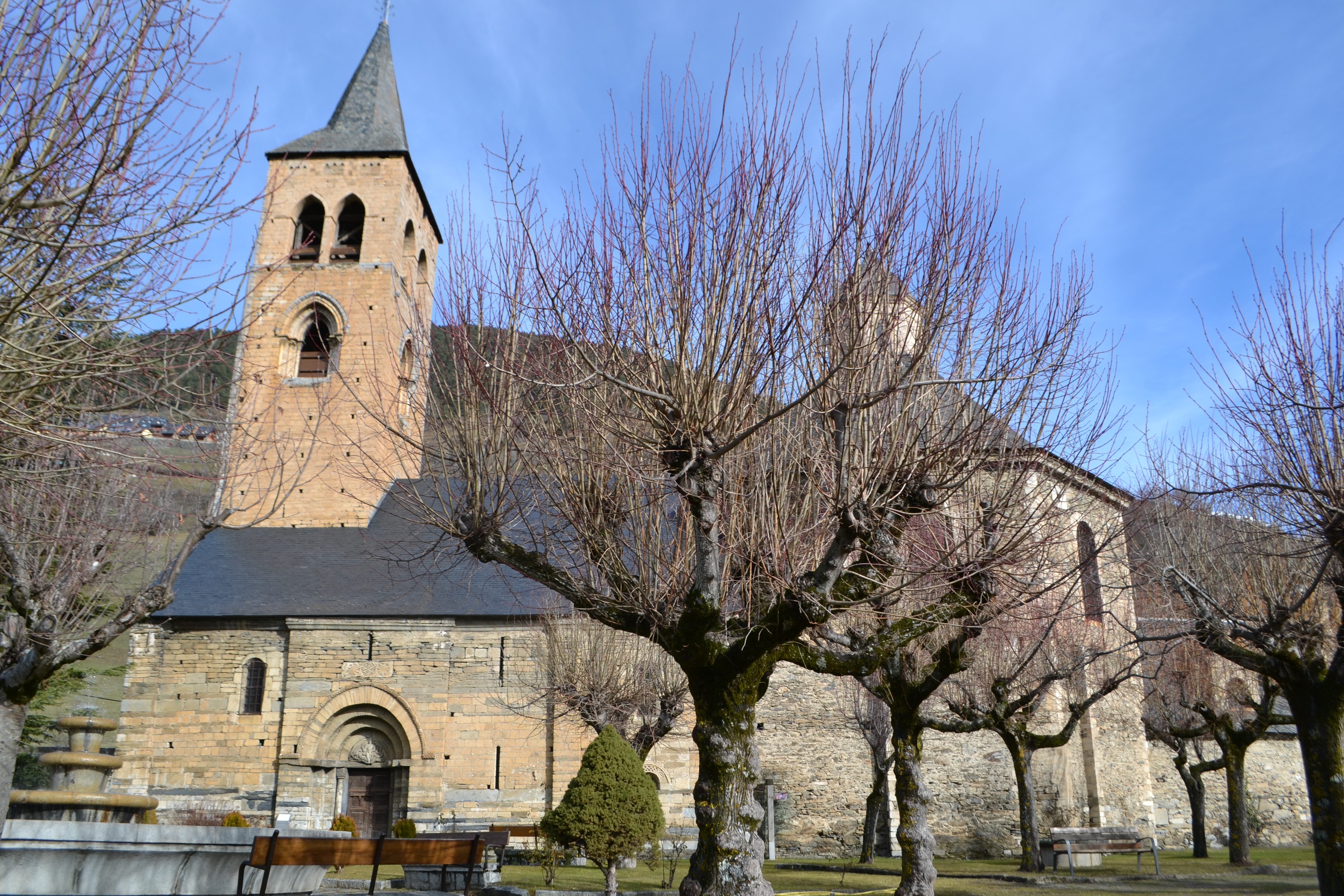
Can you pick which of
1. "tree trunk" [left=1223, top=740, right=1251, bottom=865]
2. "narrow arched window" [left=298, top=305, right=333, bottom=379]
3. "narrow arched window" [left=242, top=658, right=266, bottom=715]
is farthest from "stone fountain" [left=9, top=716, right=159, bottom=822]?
"tree trunk" [left=1223, top=740, right=1251, bottom=865]

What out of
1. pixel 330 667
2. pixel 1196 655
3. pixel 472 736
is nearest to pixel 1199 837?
pixel 1196 655

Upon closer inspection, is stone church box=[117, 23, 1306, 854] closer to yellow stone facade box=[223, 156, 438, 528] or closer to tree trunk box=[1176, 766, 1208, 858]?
yellow stone facade box=[223, 156, 438, 528]

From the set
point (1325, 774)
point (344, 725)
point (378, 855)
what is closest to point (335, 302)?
point (344, 725)

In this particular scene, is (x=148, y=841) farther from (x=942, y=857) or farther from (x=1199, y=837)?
(x=1199, y=837)

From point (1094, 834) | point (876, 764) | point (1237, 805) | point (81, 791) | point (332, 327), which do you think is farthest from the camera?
point (332, 327)

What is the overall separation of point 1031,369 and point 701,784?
370 centimetres

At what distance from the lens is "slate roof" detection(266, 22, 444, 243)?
26312 mm

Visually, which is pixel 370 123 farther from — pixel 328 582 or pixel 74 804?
pixel 74 804

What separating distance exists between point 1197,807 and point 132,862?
18.8 metres

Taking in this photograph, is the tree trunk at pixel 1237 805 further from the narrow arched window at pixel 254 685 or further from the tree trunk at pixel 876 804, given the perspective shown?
the narrow arched window at pixel 254 685

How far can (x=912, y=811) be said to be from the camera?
9.34 meters

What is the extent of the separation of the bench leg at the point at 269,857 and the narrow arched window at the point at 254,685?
14590 mm

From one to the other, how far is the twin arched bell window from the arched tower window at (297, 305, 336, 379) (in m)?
1.58

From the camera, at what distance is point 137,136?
399 cm
